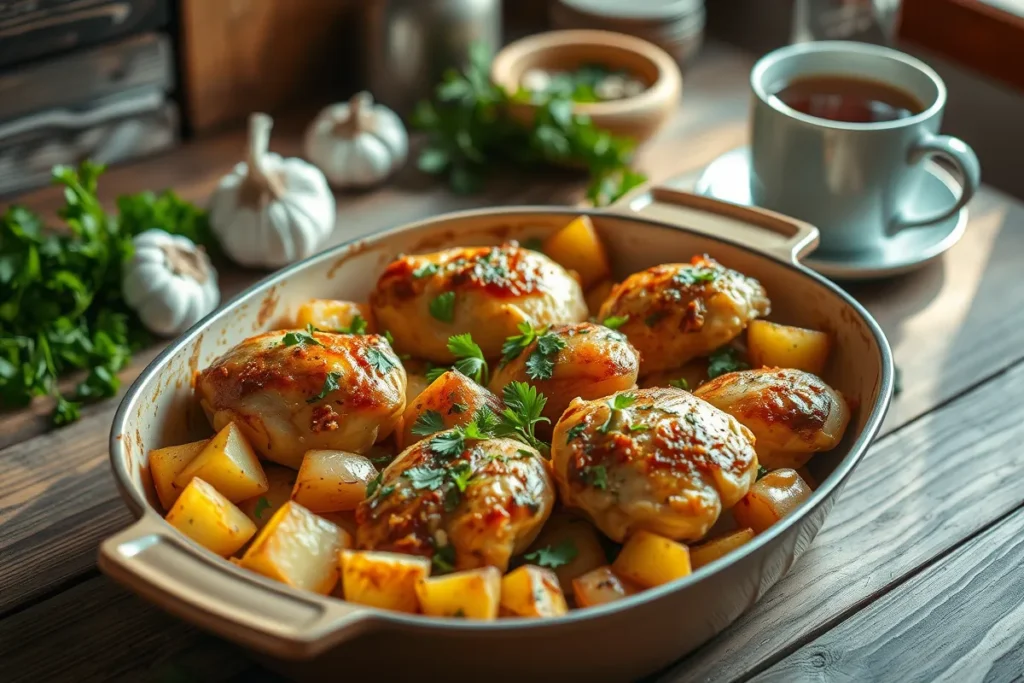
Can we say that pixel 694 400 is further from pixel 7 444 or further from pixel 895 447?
pixel 7 444

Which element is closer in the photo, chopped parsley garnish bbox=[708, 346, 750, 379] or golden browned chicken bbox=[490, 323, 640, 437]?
golden browned chicken bbox=[490, 323, 640, 437]

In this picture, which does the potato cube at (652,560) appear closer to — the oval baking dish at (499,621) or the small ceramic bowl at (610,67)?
the oval baking dish at (499,621)

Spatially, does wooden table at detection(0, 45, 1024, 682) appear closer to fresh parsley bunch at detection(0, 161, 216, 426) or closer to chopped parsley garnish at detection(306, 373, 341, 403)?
fresh parsley bunch at detection(0, 161, 216, 426)

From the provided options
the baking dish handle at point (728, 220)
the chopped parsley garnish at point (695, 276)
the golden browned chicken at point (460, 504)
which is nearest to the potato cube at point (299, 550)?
the golden browned chicken at point (460, 504)

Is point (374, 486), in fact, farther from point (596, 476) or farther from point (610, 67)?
point (610, 67)

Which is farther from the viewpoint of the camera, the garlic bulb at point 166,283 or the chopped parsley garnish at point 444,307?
the garlic bulb at point 166,283

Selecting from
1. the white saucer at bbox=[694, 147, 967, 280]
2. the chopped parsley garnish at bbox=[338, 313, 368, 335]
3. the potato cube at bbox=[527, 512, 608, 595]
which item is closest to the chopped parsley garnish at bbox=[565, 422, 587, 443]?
the potato cube at bbox=[527, 512, 608, 595]
